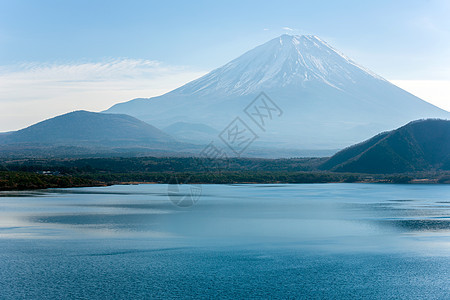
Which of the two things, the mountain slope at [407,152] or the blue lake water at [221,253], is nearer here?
the blue lake water at [221,253]

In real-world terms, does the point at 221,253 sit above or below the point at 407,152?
below

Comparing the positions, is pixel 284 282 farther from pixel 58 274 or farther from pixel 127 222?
pixel 127 222

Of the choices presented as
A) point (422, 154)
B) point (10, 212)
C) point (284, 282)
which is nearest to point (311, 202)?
point (10, 212)

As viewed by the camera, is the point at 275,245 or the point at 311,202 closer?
the point at 275,245

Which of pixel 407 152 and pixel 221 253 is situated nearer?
pixel 221 253

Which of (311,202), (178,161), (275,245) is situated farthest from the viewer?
(178,161)
